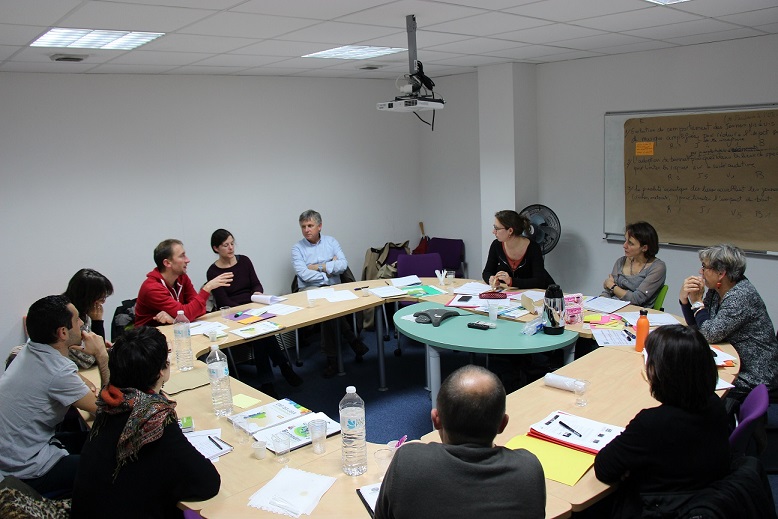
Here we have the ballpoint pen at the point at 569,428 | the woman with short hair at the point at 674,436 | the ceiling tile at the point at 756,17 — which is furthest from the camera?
the ceiling tile at the point at 756,17

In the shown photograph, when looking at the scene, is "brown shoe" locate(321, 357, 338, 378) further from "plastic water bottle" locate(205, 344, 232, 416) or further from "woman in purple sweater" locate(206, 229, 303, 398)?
"plastic water bottle" locate(205, 344, 232, 416)

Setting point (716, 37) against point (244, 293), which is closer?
point (716, 37)

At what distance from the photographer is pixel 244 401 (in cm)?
302

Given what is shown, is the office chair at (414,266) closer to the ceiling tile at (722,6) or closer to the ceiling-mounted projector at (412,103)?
the ceiling-mounted projector at (412,103)

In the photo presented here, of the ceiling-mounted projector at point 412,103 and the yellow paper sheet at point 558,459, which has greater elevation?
the ceiling-mounted projector at point 412,103

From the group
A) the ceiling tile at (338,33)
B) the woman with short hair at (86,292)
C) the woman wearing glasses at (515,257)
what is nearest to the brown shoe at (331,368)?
the woman wearing glasses at (515,257)

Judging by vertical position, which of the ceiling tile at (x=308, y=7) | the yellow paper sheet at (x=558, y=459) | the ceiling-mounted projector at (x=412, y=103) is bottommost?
the yellow paper sheet at (x=558, y=459)

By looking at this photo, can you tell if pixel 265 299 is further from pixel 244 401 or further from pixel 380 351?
pixel 244 401

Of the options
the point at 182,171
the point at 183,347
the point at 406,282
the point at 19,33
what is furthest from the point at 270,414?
the point at 182,171

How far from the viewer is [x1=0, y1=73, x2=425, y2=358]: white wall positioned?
4938mm

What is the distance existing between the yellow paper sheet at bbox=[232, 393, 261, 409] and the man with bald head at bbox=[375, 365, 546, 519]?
4.54ft

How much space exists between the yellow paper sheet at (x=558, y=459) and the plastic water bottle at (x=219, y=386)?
1305 millimetres

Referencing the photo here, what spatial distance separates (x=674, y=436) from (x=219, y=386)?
1986mm

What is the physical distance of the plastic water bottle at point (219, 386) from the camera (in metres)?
2.90
